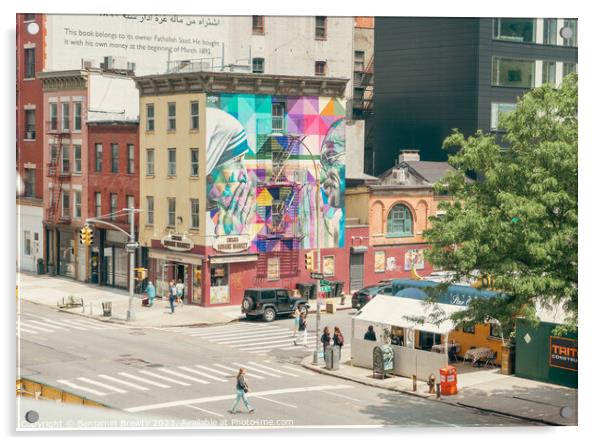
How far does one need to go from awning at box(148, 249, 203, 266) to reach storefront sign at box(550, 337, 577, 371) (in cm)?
1440

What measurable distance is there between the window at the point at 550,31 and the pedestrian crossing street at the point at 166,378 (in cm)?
1454

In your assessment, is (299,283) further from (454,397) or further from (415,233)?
(454,397)

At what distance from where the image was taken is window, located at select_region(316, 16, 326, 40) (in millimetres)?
41000

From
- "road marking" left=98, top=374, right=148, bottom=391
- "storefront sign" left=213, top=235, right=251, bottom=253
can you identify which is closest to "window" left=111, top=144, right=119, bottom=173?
"storefront sign" left=213, top=235, right=251, bottom=253

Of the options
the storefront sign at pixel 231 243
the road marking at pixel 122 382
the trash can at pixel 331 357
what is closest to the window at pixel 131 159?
the storefront sign at pixel 231 243

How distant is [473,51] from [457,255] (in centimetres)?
1226

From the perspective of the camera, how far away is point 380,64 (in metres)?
50.3

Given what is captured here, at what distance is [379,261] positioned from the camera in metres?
49.4

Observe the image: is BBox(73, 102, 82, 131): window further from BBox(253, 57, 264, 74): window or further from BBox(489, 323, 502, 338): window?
BBox(489, 323, 502, 338): window

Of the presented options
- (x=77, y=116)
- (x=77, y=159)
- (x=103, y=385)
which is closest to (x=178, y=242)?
(x=77, y=159)

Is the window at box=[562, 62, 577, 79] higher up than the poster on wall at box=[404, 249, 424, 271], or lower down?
higher up

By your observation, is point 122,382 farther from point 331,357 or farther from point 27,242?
point 331,357

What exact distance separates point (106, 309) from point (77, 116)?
28.2ft

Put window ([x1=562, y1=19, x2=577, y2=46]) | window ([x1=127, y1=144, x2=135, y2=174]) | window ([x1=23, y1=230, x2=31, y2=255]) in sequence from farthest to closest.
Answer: window ([x1=127, y1=144, x2=135, y2=174]) < window ([x1=23, y1=230, x2=31, y2=255]) < window ([x1=562, y1=19, x2=577, y2=46])
